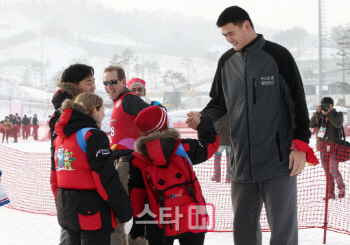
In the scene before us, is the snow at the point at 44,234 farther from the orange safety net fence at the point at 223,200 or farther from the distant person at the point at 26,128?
the distant person at the point at 26,128

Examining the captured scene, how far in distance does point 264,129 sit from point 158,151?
0.63m

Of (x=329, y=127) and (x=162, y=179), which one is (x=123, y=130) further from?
(x=329, y=127)

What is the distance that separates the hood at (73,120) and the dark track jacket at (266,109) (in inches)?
35.1

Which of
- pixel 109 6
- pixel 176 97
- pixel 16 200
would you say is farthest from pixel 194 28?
pixel 16 200

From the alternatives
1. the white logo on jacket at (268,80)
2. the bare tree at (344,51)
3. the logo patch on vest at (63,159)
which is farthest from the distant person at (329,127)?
the bare tree at (344,51)

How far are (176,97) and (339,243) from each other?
4459cm

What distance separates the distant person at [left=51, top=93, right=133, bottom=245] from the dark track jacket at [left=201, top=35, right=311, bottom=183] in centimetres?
75

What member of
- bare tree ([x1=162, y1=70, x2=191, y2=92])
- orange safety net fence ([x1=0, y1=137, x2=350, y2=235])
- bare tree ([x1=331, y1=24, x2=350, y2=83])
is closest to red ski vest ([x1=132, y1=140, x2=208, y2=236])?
orange safety net fence ([x1=0, y1=137, x2=350, y2=235])

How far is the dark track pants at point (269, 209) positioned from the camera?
2006 millimetres

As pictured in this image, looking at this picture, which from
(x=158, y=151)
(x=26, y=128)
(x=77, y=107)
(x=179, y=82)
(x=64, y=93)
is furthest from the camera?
(x=179, y=82)

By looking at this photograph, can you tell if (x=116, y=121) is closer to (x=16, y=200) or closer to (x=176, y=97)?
(x=16, y=200)

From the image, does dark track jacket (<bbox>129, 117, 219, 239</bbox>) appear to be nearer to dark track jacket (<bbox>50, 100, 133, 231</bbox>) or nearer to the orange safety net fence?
dark track jacket (<bbox>50, 100, 133, 231</bbox>)

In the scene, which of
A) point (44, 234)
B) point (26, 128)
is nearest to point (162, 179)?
point (44, 234)

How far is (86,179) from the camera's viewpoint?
2078mm
